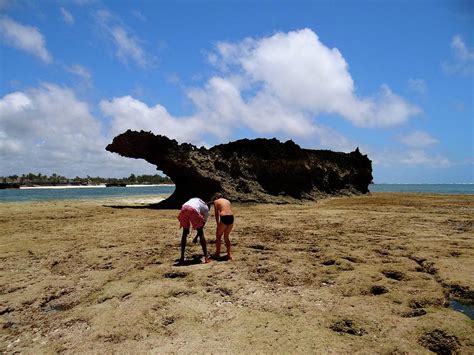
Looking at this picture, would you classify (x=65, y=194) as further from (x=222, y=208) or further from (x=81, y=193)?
(x=222, y=208)

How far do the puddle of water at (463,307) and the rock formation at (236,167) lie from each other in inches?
692

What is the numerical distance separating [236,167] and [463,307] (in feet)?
64.3

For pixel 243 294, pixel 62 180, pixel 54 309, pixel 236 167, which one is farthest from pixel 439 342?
pixel 62 180

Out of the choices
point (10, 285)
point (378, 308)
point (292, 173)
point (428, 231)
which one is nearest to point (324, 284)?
point (378, 308)

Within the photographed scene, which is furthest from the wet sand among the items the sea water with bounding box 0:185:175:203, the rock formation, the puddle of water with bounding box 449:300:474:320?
the sea water with bounding box 0:185:175:203

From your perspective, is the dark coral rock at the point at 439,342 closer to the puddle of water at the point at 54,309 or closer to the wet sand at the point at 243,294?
the wet sand at the point at 243,294

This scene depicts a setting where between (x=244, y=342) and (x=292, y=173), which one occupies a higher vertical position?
(x=292, y=173)

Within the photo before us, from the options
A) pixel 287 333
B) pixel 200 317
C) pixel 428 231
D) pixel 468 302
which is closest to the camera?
pixel 287 333

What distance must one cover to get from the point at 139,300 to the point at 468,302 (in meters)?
4.75

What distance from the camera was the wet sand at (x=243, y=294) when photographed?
4.32m

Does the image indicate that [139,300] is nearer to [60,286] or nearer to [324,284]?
[60,286]

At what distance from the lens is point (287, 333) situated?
14.5 ft

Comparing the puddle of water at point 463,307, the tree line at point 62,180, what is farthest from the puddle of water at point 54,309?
the tree line at point 62,180

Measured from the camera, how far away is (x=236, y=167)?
24.4 meters
